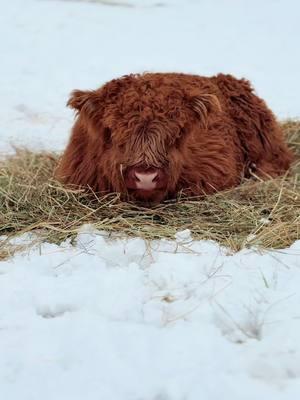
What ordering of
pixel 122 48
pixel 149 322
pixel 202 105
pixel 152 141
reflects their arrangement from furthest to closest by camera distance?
1. pixel 122 48
2. pixel 202 105
3. pixel 152 141
4. pixel 149 322

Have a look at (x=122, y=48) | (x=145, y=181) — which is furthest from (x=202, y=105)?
(x=122, y=48)

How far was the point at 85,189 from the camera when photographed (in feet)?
15.3

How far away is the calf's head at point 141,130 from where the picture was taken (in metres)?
4.20

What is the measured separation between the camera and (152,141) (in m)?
4.18

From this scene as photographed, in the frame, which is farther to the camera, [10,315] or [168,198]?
[168,198]

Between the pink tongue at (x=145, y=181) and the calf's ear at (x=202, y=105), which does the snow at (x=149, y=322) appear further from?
the calf's ear at (x=202, y=105)

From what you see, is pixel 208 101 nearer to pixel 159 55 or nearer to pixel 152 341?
pixel 152 341

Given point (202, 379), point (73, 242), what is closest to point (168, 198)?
point (73, 242)

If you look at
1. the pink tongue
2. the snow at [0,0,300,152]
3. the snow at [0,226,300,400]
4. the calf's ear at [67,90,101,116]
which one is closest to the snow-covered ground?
the snow at [0,226,300,400]

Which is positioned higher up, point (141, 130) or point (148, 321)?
point (141, 130)

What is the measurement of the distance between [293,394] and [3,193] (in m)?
2.64

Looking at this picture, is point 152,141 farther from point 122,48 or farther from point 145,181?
point 122,48

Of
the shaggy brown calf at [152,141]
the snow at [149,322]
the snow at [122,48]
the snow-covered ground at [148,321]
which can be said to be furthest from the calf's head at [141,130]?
the snow at [122,48]

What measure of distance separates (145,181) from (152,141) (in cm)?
24
